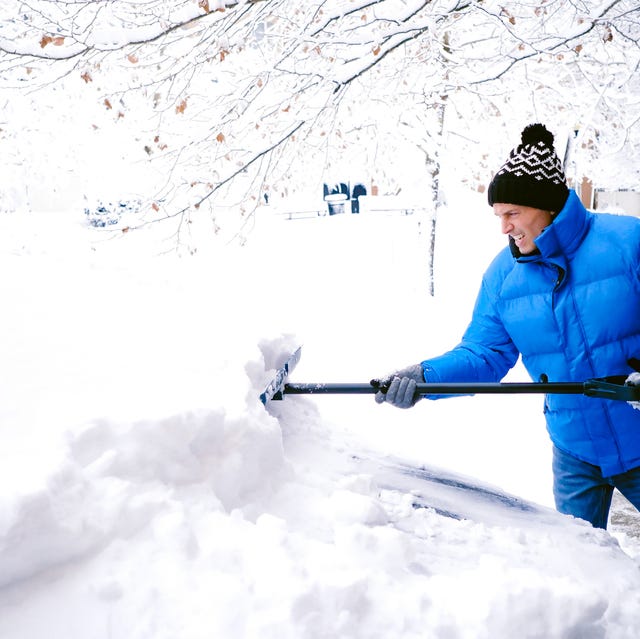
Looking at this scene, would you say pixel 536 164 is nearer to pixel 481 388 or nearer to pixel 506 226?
pixel 506 226

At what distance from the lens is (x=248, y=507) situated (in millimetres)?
1576

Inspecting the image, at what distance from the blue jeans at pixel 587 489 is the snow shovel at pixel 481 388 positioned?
0.44m

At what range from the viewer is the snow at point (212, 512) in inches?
47.8

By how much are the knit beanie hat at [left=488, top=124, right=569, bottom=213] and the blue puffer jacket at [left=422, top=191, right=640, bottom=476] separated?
0.08 metres

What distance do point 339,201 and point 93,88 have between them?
1770cm

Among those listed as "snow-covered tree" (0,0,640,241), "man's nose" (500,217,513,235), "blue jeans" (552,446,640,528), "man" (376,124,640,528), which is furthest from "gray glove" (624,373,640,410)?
"snow-covered tree" (0,0,640,241)

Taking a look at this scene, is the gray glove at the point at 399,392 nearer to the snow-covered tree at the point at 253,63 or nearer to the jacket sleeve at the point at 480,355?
the jacket sleeve at the point at 480,355

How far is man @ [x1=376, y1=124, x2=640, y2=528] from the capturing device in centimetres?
216

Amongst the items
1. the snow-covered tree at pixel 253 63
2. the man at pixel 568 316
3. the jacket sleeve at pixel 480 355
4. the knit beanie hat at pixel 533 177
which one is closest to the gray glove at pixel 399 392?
the man at pixel 568 316

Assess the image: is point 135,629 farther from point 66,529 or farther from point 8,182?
point 8,182

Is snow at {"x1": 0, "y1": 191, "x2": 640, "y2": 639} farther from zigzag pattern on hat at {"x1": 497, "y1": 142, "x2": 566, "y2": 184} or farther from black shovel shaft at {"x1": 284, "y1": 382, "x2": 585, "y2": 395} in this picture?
zigzag pattern on hat at {"x1": 497, "y1": 142, "x2": 566, "y2": 184}

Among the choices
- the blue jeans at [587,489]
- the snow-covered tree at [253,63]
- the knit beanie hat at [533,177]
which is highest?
the snow-covered tree at [253,63]

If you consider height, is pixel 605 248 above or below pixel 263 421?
above

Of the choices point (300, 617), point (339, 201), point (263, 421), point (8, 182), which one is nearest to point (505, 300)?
point (263, 421)
